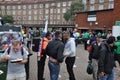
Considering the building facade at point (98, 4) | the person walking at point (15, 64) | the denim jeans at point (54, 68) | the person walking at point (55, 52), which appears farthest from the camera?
the building facade at point (98, 4)

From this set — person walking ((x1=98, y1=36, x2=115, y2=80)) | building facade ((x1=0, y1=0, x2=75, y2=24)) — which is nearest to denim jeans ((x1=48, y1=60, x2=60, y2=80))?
person walking ((x1=98, y1=36, x2=115, y2=80))

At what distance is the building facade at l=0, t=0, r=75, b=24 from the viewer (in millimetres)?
119512

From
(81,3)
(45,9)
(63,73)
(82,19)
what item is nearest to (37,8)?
(45,9)

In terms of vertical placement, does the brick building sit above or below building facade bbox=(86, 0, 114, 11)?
below

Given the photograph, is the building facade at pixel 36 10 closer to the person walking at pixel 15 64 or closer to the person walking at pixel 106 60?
the person walking at pixel 106 60

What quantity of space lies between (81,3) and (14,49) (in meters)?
84.5

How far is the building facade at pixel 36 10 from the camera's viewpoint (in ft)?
392

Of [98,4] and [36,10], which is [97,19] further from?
[36,10]

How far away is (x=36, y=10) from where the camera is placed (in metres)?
127

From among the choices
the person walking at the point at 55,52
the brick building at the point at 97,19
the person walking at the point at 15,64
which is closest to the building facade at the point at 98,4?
the brick building at the point at 97,19

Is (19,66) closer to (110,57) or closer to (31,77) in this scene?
(110,57)

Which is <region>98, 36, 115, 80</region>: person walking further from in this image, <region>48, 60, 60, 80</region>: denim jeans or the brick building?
the brick building

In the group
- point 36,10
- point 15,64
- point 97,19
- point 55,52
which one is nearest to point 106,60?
→ point 55,52

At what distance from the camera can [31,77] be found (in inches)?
452
